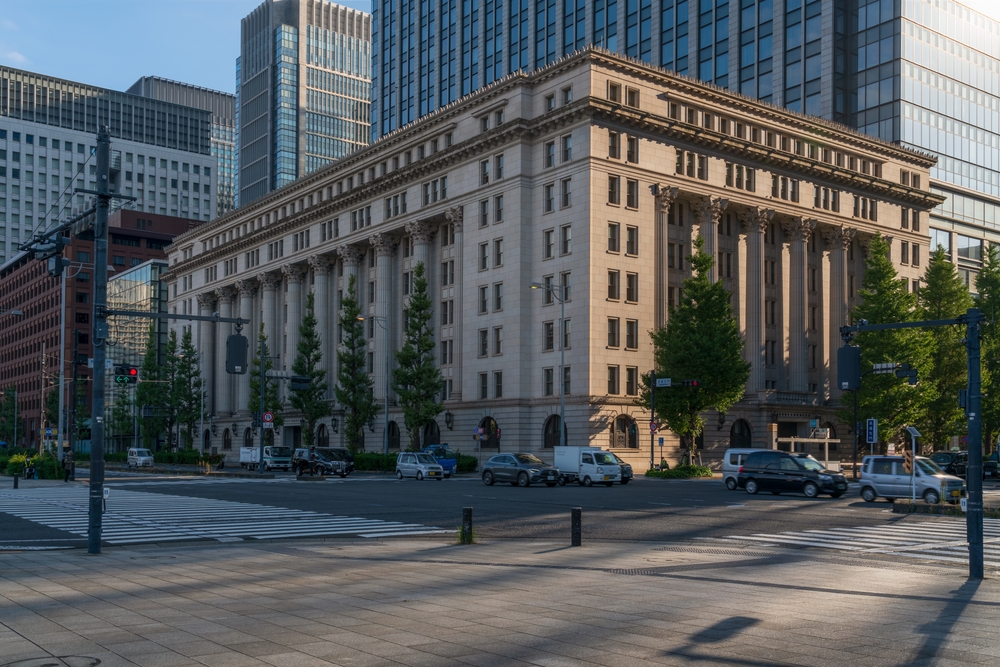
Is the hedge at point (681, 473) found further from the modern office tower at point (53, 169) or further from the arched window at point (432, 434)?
A: the modern office tower at point (53, 169)

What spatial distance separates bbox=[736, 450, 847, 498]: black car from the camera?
3909 cm

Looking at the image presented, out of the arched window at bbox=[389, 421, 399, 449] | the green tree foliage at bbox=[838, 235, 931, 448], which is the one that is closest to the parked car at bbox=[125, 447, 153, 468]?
the arched window at bbox=[389, 421, 399, 449]

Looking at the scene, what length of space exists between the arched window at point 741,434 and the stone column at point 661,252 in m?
10.2

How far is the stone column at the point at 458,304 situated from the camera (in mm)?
73625

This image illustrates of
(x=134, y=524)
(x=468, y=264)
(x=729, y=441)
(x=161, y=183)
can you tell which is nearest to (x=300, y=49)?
(x=161, y=183)

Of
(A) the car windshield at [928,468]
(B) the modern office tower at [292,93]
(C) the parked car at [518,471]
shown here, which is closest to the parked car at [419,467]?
(C) the parked car at [518,471]

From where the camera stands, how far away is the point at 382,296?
8400 centimetres

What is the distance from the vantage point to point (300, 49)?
620 ft

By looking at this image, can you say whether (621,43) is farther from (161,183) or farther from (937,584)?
(161,183)

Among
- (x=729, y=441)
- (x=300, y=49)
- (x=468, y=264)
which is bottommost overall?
(x=729, y=441)

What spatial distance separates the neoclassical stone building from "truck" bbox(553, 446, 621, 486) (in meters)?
11.7

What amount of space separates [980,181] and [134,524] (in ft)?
306

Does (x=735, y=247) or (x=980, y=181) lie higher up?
(x=980, y=181)

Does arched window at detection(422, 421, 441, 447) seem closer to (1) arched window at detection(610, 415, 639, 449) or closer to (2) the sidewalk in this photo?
(1) arched window at detection(610, 415, 639, 449)
